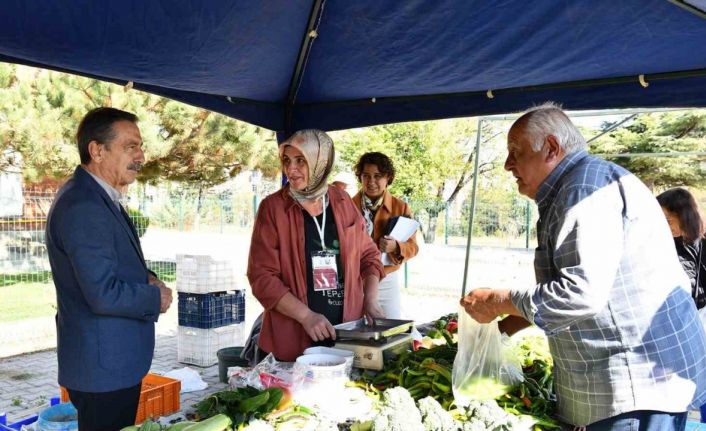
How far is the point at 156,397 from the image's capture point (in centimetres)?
327

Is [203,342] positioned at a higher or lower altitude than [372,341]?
lower

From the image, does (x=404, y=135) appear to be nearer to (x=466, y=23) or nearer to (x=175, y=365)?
(x=175, y=365)

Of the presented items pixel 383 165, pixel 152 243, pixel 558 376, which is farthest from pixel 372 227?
pixel 152 243

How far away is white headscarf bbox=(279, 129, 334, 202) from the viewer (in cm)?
254

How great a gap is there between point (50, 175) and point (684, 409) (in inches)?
420

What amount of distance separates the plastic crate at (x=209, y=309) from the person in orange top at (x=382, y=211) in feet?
7.36

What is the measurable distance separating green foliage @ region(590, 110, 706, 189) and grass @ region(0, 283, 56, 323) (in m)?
18.1

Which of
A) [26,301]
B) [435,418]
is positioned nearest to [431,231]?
[26,301]

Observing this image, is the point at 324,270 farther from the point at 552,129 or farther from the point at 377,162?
the point at 377,162

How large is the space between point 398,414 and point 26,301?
30.8 ft

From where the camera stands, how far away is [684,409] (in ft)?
5.72

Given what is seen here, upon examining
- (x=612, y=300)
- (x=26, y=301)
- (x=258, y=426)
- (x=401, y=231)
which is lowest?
(x=26, y=301)

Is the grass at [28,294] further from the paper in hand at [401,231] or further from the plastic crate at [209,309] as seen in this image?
the paper in hand at [401,231]

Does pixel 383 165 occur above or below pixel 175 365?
above
